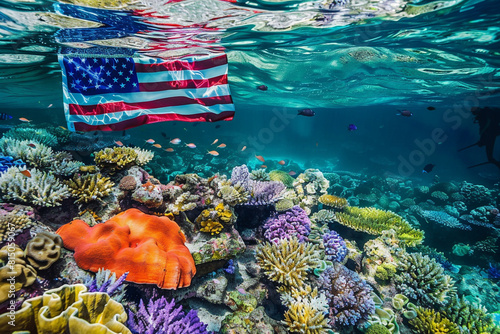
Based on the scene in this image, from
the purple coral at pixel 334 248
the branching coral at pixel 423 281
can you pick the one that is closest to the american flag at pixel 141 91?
the purple coral at pixel 334 248

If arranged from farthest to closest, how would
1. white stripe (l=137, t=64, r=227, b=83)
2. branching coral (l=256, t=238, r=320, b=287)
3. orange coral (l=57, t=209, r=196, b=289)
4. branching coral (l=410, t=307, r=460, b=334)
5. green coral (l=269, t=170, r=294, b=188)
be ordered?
green coral (l=269, t=170, r=294, b=188) < white stripe (l=137, t=64, r=227, b=83) < branching coral (l=410, t=307, r=460, b=334) < branching coral (l=256, t=238, r=320, b=287) < orange coral (l=57, t=209, r=196, b=289)

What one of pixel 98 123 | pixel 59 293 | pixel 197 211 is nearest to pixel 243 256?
pixel 197 211

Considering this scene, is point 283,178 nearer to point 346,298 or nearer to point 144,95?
point 346,298

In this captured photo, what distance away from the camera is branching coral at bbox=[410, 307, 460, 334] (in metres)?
4.40

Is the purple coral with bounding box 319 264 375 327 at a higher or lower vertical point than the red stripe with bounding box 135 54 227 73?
lower

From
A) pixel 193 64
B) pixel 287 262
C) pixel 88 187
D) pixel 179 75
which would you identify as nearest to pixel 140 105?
pixel 179 75

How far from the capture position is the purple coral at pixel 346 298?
4.05m

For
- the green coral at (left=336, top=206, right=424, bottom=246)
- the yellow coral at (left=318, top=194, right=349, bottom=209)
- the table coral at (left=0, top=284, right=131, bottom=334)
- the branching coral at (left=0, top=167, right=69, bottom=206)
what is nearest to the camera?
the table coral at (left=0, top=284, right=131, bottom=334)

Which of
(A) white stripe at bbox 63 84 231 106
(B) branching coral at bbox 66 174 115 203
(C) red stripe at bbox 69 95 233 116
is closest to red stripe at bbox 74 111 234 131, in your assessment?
(C) red stripe at bbox 69 95 233 116

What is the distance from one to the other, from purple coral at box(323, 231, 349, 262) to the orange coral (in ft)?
12.5

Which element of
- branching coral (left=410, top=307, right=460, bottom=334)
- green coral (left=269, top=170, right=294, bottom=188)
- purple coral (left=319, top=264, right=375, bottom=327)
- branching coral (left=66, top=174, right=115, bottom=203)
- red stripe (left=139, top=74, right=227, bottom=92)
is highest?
red stripe (left=139, top=74, right=227, bottom=92)

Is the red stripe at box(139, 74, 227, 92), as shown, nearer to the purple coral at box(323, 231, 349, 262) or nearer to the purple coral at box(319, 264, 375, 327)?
the purple coral at box(323, 231, 349, 262)

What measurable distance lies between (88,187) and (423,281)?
8220 mm

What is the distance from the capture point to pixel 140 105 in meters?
5.83
